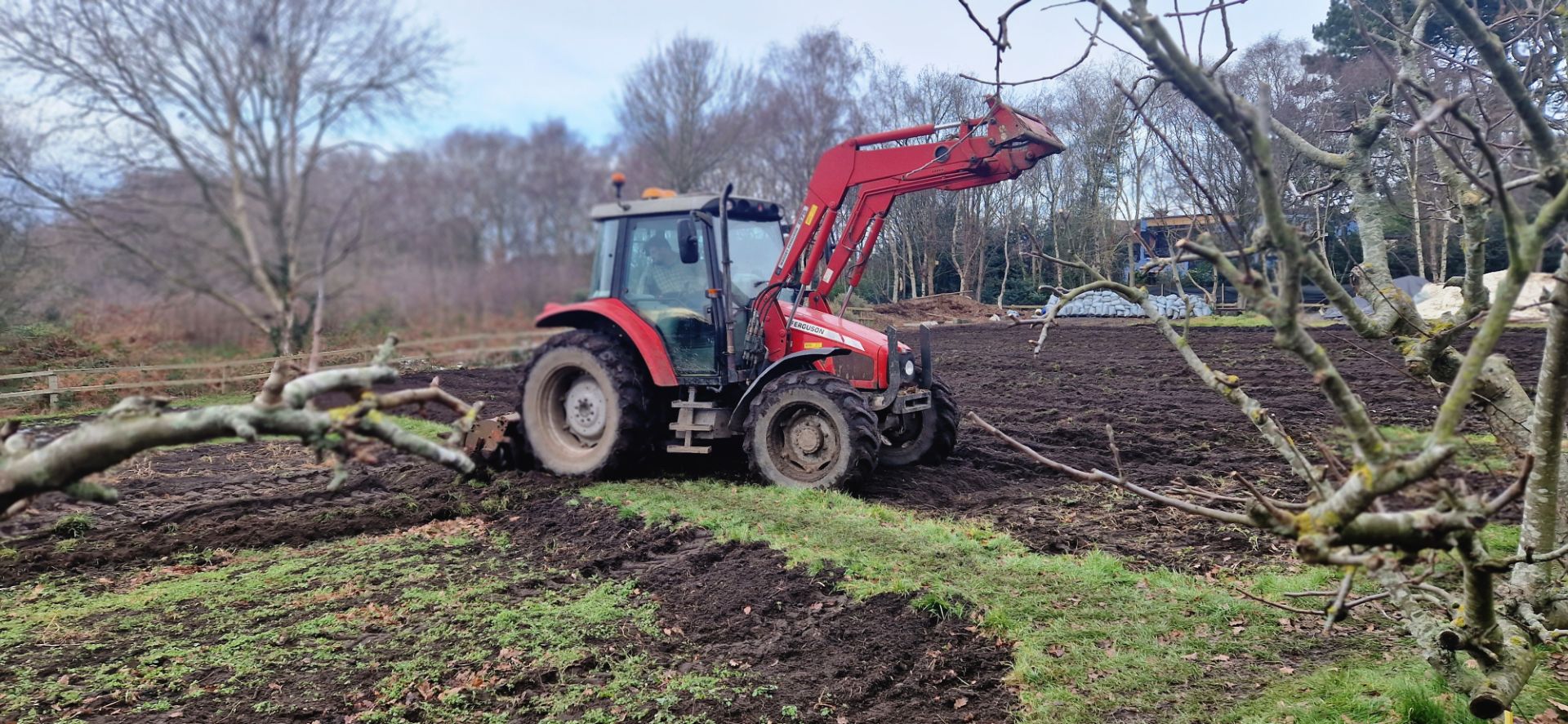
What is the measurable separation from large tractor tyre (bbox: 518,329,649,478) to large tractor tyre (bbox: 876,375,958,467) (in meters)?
2.11

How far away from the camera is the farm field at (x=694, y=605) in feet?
12.2

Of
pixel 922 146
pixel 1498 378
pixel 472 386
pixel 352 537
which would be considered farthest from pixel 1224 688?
pixel 472 386

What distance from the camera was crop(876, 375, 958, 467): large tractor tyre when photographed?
7719mm

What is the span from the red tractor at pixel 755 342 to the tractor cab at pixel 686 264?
0.5 inches

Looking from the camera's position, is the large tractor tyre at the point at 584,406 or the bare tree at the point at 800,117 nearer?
the large tractor tyre at the point at 584,406

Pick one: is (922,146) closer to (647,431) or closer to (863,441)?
(863,441)

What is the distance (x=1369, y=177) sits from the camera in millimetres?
3236

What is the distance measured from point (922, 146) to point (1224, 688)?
446cm

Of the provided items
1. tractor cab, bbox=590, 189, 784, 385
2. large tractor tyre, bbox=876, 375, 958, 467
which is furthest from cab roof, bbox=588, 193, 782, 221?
large tractor tyre, bbox=876, 375, 958, 467

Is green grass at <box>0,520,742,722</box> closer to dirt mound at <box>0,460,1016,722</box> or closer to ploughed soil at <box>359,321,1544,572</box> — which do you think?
dirt mound at <box>0,460,1016,722</box>

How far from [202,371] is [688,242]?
645 cm

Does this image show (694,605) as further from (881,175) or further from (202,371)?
(202,371)

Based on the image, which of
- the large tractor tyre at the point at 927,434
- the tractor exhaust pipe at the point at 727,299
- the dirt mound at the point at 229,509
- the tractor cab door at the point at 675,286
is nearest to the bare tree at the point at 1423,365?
the large tractor tyre at the point at 927,434

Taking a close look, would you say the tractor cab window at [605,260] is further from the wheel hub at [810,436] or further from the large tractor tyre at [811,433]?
the wheel hub at [810,436]
